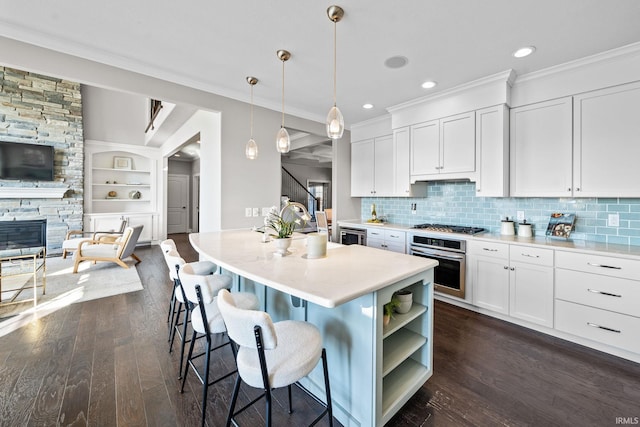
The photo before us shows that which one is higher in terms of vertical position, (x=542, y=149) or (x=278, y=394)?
(x=542, y=149)

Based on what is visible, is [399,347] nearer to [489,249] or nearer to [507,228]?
[489,249]

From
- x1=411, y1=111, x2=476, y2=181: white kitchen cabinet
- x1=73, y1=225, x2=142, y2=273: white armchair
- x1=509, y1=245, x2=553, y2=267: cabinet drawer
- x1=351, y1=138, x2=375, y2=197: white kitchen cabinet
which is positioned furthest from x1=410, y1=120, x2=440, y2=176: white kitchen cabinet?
x1=73, y1=225, x2=142, y2=273: white armchair

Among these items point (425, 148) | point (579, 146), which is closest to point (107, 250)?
point (425, 148)

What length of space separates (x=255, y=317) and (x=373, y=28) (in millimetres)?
2242

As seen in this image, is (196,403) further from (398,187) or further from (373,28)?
(398,187)

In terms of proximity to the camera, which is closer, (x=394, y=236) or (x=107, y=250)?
(x=394, y=236)

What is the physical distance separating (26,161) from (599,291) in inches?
344

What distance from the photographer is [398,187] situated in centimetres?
396

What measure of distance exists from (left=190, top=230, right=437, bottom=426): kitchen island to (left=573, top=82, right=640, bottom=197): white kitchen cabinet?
2.13m

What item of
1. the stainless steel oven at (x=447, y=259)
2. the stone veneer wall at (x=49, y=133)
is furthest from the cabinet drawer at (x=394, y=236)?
the stone veneer wall at (x=49, y=133)

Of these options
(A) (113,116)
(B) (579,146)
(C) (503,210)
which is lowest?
(C) (503,210)

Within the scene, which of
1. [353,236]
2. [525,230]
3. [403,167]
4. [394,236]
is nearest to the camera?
[525,230]

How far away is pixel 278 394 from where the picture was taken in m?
1.77

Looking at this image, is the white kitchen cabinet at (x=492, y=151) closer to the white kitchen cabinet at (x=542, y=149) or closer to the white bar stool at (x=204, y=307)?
the white kitchen cabinet at (x=542, y=149)
